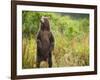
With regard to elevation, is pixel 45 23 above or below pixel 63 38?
above

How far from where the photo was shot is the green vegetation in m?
1.98

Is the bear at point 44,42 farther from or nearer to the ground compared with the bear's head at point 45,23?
nearer to the ground

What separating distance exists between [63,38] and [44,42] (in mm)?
192

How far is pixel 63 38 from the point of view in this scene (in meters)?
2.10

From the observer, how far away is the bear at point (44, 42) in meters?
2.03

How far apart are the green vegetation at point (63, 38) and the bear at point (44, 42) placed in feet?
0.12

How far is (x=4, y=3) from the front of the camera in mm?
1857

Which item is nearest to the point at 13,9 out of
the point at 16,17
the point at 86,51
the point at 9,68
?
the point at 16,17

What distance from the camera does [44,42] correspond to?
6.72 feet

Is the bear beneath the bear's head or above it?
beneath

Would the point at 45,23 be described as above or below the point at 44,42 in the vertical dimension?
above

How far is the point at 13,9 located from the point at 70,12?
56 centimetres

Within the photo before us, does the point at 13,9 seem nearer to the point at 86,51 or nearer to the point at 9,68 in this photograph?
the point at 9,68

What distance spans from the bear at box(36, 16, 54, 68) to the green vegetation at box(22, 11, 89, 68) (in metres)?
0.04
